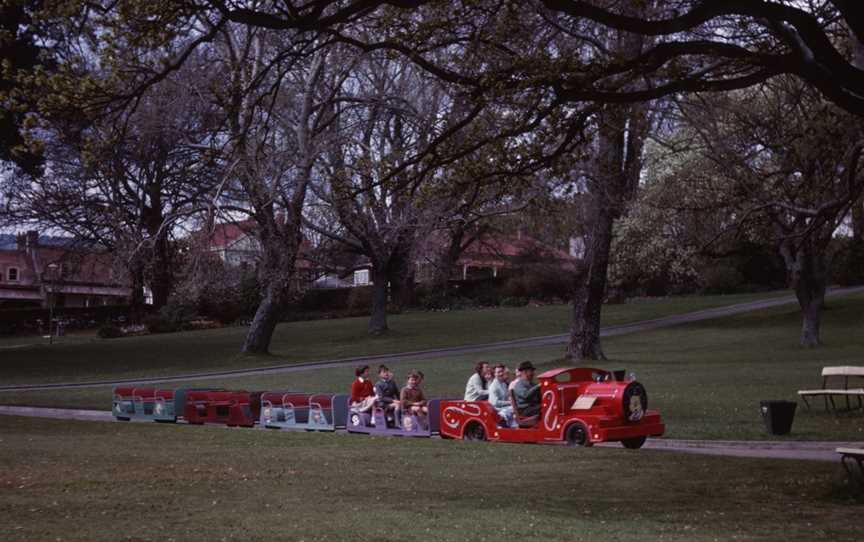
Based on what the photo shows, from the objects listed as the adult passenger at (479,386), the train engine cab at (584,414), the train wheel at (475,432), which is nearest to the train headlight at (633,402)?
the train engine cab at (584,414)

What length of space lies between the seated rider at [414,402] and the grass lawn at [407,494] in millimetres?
2785

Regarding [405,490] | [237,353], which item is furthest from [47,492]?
[237,353]

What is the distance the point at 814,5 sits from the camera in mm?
18562

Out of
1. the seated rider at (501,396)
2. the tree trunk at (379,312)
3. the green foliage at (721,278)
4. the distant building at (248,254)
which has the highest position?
the distant building at (248,254)

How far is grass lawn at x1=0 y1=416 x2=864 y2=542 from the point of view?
988 centimetres

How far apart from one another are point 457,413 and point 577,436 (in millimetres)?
3114

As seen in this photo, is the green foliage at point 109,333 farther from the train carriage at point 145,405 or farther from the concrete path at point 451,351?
the train carriage at point 145,405

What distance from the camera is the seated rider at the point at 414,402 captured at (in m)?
21.5

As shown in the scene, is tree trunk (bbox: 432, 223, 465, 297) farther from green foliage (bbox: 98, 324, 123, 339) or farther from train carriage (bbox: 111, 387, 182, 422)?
train carriage (bbox: 111, 387, 182, 422)

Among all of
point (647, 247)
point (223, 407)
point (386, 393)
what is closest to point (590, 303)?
point (386, 393)

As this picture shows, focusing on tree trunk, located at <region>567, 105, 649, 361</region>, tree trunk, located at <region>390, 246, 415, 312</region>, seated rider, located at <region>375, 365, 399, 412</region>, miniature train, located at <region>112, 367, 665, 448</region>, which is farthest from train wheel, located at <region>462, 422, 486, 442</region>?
tree trunk, located at <region>390, 246, 415, 312</region>

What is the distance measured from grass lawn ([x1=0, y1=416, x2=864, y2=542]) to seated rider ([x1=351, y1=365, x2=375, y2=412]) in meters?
3.74

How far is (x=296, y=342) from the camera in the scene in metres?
53.2

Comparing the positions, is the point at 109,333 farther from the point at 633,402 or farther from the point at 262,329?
the point at 633,402
